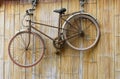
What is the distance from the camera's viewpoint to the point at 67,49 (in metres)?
4.87

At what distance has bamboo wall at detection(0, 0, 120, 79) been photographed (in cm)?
465

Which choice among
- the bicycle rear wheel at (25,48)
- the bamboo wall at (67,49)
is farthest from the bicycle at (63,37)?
the bamboo wall at (67,49)

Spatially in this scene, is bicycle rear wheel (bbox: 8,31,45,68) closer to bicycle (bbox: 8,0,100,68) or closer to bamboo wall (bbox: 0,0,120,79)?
bicycle (bbox: 8,0,100,68)

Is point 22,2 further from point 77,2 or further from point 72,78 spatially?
point 72,78

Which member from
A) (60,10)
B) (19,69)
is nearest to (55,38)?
(60,10)

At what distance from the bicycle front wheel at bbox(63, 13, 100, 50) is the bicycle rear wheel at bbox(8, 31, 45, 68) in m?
0.51

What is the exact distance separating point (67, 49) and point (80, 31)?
39 cm

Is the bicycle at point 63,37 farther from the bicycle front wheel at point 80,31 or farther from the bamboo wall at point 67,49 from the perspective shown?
the bamboo wall at point 67,49

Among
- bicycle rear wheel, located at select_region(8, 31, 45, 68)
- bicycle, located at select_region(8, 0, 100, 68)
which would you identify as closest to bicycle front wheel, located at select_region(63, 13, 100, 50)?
bicycle, located at select_region(8, 0, 100, 68)

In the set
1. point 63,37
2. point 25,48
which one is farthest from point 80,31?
point 25,48

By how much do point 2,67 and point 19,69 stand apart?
327 mm

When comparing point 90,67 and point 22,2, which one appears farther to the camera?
point 22,2

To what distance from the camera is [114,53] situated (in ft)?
15.2

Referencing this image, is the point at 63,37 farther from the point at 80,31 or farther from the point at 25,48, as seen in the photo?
the point at 25,48
